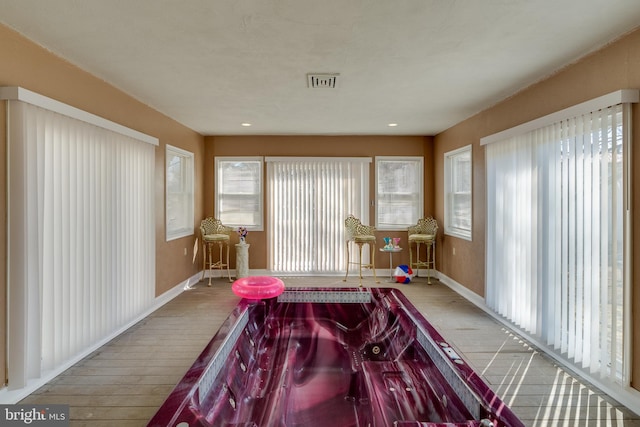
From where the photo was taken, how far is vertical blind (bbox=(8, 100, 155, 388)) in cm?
221

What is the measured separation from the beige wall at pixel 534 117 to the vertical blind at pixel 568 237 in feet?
0.31

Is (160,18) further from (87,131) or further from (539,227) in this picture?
(539,227)

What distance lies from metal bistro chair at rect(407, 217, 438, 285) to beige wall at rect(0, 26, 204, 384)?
358cm

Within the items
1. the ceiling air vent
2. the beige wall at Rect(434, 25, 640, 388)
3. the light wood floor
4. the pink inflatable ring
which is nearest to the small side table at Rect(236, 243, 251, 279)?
the light wood floor

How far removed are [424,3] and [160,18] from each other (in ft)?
5.20

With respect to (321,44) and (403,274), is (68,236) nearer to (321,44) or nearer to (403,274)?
(321,44)

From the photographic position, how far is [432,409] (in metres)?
1.93

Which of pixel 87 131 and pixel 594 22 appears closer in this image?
pixel 594 22

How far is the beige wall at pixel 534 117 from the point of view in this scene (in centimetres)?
213

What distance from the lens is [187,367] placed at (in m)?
2.65

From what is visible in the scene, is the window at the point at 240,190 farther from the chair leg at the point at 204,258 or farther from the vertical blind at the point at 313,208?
the chair leg at the point at 204,258

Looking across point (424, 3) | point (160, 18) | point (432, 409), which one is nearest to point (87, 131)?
point (160, 18)

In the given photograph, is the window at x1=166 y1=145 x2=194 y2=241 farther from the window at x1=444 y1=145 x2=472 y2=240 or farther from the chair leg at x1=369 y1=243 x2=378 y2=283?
the window at x1=444 y1=145 x2=472 y2=240

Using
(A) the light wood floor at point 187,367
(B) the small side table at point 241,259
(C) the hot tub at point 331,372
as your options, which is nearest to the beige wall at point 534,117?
(A) the light wood floor at point 187,367
